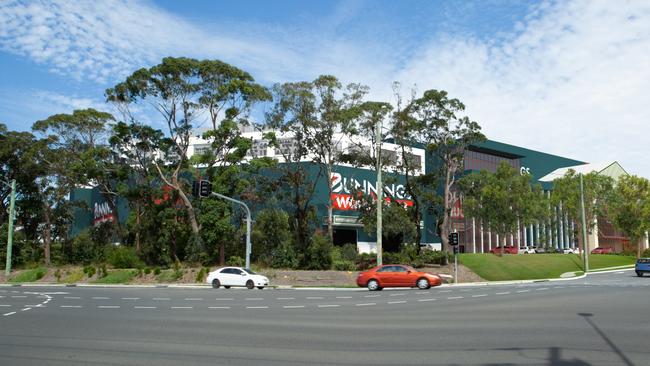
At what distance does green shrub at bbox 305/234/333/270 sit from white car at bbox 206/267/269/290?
27.6 feet

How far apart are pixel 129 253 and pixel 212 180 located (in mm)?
10255

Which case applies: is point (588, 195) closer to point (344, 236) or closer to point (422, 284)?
point (344, 236)

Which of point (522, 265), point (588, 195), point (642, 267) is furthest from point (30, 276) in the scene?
point (588, 195)

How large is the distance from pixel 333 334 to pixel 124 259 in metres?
37.1

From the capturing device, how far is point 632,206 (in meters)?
66.6

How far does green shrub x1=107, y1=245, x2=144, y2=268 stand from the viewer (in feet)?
148

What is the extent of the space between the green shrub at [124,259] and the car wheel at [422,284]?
2486 centimetres

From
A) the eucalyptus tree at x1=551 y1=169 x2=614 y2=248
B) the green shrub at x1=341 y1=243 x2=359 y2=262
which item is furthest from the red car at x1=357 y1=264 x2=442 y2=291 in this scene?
the eucalyptus tree at x1=551 y1=169 x2=614 y2=248

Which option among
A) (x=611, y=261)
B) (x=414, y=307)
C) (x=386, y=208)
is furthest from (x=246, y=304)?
(x=611, y=261)

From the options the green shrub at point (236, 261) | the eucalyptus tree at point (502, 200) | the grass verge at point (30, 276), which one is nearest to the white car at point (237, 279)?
the green shrub at point (236, 261)

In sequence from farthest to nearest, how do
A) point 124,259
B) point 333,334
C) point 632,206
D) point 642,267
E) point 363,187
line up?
point 632,206 < point 363,187 < point 124,259 < point 642,267 < point 333,334

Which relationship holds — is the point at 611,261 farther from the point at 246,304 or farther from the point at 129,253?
the point at 246,304

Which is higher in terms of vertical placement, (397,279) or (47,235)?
(47,235)

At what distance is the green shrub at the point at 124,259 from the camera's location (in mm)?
44969
